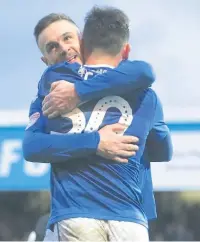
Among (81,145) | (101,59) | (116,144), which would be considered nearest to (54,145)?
(81,145)

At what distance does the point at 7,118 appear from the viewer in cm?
768

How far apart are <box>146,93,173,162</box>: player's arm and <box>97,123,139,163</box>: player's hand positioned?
0.15 meters

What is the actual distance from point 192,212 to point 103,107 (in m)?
11.3

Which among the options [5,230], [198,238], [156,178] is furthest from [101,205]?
[5,230]

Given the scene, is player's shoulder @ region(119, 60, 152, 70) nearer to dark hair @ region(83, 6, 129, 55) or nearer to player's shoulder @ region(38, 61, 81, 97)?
dark hair @ region(83, 6, 129, 55)

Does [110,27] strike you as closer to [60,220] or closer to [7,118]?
[60,220]

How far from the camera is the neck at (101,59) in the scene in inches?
104

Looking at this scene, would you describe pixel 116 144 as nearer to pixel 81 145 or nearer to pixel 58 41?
pixel 81 145

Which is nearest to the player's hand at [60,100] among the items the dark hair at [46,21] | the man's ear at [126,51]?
the man's ear at [126,51]

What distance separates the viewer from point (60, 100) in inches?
102

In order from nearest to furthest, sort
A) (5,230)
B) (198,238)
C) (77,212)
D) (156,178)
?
(77,212)
(156,178)
(198,238)
(5,230)

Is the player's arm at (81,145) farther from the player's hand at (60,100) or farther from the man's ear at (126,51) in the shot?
the man's ear at (126,51)

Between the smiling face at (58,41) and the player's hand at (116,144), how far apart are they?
469 millimetres

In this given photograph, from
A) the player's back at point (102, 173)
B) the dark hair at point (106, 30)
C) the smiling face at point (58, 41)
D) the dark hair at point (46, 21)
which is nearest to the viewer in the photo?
the player's back at point (102, 173)
